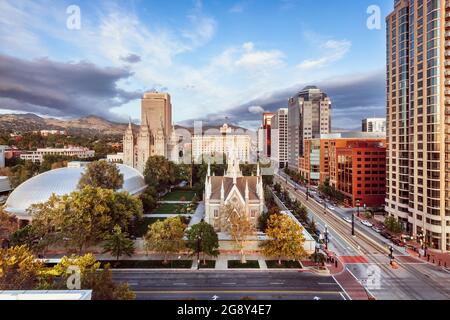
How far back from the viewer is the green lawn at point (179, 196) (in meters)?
32.3

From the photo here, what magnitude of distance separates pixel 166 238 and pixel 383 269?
12.2 metres

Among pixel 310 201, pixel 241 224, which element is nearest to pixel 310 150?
pixel 310 201

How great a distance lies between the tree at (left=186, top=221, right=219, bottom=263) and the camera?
14.8m

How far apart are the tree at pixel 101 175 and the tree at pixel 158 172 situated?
8.19 metres

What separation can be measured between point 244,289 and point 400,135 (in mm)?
18884

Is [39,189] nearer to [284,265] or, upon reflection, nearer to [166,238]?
[166,238]

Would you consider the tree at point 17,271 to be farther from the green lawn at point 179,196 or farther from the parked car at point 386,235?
the green lawn at point 179,196

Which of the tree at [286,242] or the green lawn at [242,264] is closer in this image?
the green lawn at [242,264]

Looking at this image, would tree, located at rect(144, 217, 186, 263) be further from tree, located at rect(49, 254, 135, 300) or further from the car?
the car

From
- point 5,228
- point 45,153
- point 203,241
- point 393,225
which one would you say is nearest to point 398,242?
point 393,225

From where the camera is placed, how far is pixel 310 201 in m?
32.3

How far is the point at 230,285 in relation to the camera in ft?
40.8

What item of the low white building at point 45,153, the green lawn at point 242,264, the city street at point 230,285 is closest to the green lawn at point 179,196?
the low white building at point 45,153

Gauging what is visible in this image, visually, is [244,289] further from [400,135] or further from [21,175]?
[21,175]
